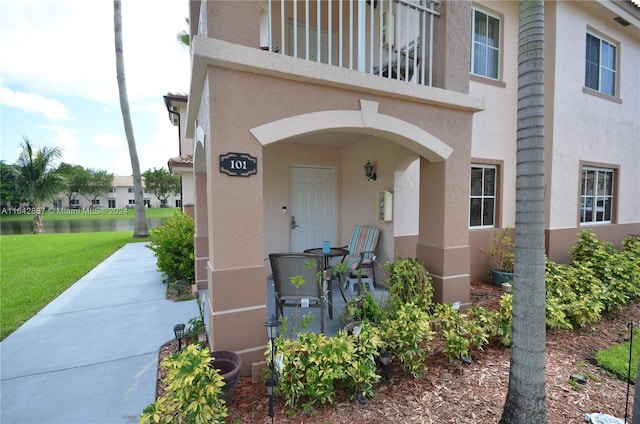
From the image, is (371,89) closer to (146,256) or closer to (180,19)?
(146,256)

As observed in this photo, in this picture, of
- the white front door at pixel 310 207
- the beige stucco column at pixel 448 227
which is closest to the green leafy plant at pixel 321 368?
the beige stucco column at pixel 448 227

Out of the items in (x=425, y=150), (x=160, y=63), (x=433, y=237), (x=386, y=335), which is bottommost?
(x=386, y=335)

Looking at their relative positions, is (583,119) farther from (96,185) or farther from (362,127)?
(96,185)

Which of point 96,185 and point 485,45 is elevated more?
point 485,45

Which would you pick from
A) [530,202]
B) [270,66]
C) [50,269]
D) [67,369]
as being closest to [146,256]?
[50,269]

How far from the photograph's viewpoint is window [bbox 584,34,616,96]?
287 inches

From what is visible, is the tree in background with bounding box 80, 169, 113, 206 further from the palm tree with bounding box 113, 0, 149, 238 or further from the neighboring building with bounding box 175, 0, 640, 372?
the neighboring building with bounding box 175, 0, 640, 372

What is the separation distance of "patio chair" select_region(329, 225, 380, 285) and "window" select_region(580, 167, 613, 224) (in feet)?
18.8

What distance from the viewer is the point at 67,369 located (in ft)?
10.5

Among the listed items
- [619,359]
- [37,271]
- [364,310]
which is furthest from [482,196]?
[37,271]

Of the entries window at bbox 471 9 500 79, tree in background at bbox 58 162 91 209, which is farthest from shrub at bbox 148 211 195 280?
tree in background at bbox 58 162 91 209

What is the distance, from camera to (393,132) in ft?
12.2

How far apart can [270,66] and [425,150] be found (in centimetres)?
226

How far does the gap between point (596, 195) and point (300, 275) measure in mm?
8592
